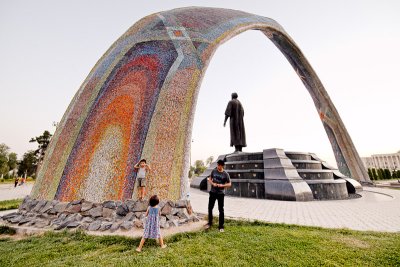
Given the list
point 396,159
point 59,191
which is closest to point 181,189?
point 59,191

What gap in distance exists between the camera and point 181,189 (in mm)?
5531

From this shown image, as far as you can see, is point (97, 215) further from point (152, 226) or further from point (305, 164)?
point (305, 164)

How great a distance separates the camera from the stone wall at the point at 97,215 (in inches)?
180

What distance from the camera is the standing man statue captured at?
42.9 ft

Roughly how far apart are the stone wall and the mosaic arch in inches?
8.9

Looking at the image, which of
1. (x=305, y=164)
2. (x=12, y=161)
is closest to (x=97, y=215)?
(x=305, y=164)

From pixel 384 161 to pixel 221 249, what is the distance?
81841mm

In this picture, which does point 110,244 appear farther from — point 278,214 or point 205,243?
point 278,214

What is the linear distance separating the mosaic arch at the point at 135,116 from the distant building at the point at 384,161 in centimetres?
7310

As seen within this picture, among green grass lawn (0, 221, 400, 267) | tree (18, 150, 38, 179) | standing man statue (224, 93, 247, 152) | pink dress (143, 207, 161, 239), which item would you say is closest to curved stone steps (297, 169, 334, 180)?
standing man statue (224, 93, 247, 152)

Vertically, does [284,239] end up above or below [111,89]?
below

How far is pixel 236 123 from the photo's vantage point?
1306cm

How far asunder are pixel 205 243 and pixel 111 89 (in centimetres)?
566

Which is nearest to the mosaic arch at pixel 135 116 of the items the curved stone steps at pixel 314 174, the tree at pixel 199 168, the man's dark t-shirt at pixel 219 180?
the man's dark t-shirt at pixel 219 180
